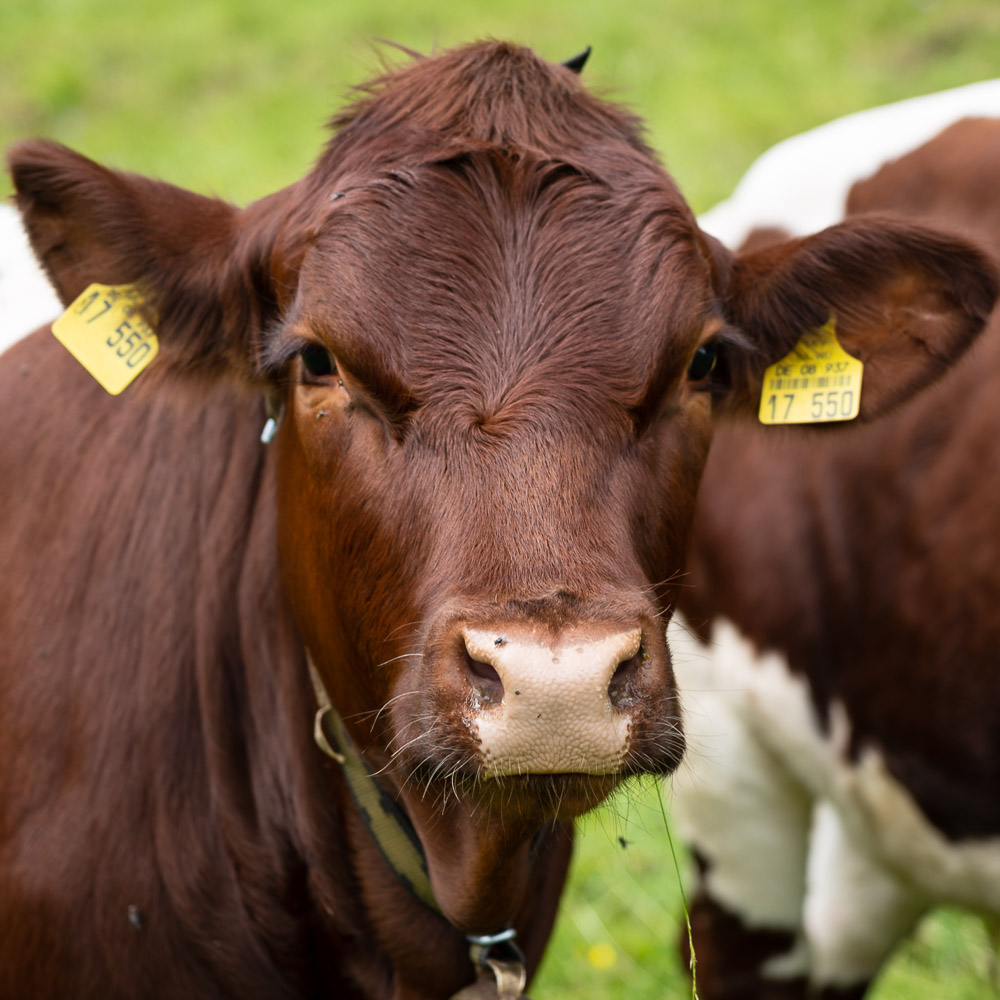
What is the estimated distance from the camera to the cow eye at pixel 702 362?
104 inches

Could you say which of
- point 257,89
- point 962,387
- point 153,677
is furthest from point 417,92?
point 257,89

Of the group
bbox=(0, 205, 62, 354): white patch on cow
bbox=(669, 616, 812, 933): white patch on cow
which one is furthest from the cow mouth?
bbox=(669, 616, 812, 933): white patch on cow

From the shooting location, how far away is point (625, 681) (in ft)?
6.79

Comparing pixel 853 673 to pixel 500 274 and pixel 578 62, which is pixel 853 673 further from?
pixel 500 274

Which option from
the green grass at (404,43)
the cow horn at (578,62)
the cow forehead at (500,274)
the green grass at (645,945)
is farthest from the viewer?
the green grass at (404,43)

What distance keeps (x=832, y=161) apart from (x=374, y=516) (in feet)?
8.44

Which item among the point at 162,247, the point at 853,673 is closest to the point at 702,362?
the point at 162,247

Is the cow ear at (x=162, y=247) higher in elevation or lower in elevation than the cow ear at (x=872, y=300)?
higher

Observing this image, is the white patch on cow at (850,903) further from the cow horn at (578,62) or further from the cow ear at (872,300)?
the cow horn at (578,62)

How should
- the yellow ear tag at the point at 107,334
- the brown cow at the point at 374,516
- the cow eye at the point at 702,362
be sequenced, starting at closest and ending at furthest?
the brown cow at the point at 374,516 → the cow eye at the point at 702,362 → the yellow ear tag at the point at 107,334

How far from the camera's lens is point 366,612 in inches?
98.2

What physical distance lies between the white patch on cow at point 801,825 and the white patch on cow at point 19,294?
6.80 ft

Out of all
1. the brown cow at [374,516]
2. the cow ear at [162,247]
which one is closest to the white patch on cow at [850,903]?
the brown cow at [374,516]

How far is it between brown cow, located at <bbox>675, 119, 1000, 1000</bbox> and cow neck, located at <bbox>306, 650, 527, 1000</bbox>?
99 cm
